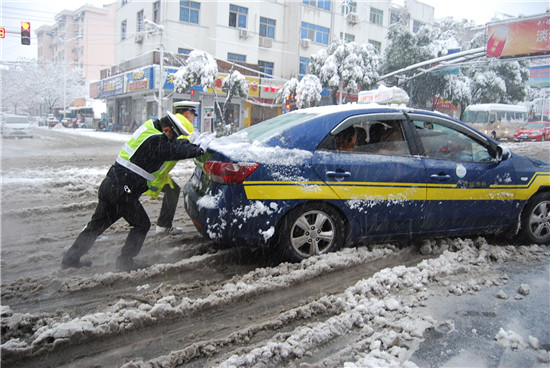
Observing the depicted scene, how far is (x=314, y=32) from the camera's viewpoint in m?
36.9

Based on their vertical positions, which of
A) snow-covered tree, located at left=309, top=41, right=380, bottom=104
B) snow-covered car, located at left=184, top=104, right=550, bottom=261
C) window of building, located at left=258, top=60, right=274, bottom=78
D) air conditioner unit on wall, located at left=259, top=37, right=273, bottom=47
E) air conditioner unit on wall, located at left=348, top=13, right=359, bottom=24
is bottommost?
snow-covered car, located at left=184, top=104, right=550, bottom=261

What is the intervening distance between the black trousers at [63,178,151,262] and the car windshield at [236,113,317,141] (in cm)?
126

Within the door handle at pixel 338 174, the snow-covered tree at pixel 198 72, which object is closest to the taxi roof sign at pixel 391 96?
the door handle at pixel 338 174

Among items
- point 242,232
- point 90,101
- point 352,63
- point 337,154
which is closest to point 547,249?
point 337,154

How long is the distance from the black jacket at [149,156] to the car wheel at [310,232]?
1.06 metres

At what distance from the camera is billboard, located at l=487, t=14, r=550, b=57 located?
19.9 m

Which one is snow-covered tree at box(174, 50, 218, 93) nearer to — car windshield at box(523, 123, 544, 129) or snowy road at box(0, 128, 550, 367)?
snowy road at box(0, 128, 550, 367)

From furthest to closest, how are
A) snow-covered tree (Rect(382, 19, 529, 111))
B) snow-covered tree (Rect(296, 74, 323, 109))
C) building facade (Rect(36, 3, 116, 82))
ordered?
building facade (Rect(36, 3, 116, 82)) < snow-covered tree (Rect(382, 19, 529, 111)) < snow-covered tree (Rect(296, 74, 323, 109))

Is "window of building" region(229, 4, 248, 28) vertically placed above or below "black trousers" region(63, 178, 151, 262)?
above

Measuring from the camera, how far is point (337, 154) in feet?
13.2

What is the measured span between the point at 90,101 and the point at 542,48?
51.0 meters

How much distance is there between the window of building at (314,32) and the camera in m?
36.1

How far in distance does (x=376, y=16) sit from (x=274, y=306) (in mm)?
42120

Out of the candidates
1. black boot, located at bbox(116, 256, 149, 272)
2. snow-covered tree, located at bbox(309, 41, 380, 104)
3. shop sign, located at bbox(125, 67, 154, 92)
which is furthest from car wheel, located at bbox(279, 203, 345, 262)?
shop sign, located at bbox(125, 67, 154, 92)
